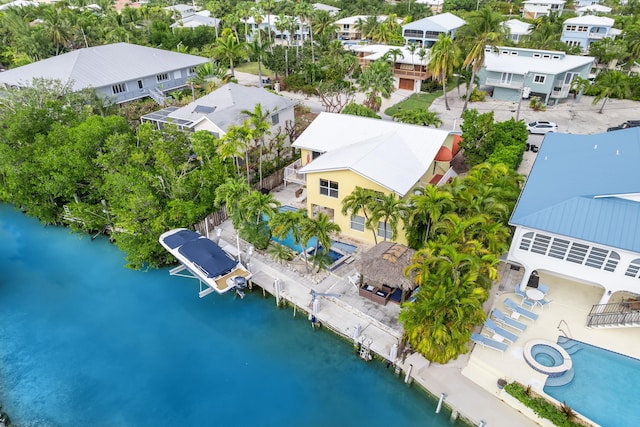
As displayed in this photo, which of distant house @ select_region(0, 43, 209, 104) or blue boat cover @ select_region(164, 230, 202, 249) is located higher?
distant house @ select_region(0, 43, 209, 104)

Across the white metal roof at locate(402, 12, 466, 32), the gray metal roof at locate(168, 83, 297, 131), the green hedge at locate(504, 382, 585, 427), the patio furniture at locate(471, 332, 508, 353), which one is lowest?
the green hedge at locate(504, 382, 585, 427)

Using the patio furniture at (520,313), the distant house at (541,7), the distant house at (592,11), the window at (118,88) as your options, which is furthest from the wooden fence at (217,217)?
the distant house at (592,11)

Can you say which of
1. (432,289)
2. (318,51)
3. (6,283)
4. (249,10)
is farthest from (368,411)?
(249,10)

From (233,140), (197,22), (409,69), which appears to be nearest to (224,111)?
(233,140)

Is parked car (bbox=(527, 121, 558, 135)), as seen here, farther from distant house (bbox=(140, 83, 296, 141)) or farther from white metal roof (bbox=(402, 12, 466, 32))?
white metal roof (bbox=(402, 12, 466, 32))

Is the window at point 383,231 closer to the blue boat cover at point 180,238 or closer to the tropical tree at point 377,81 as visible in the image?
the blue boat cover at point 180,238

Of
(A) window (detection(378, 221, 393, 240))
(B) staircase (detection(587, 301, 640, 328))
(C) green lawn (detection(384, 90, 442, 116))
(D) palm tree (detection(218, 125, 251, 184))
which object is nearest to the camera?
(B) staircase (detection(587, 301, 640, 328))

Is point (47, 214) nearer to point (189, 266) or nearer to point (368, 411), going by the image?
point (189, 266)

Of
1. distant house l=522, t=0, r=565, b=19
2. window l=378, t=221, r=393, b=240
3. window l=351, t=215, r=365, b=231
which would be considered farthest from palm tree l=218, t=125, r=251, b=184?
distant house l=522, t=0, r=565, b=19
